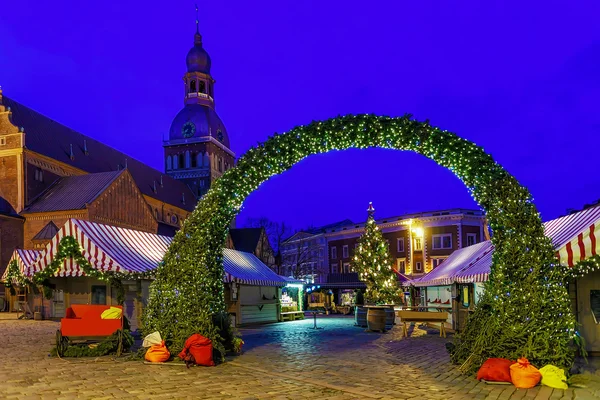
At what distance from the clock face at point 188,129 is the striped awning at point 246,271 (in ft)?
187

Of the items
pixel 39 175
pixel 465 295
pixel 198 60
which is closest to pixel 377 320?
pixel 465 295

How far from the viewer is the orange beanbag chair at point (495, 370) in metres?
8.90

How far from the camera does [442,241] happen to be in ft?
174

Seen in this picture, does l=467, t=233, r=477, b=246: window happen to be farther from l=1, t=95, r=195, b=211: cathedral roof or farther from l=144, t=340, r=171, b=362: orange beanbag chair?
l=144, t=340, r=171, b=362: orange beanbag chair

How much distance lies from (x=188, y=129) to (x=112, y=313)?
73.0m

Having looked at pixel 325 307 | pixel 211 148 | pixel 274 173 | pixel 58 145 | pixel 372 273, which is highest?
pixel 211 148

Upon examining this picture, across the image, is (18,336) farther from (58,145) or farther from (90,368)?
(58,145)

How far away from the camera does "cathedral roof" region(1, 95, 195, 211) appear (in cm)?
4759

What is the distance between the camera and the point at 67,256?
17.7 m

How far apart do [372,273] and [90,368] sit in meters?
24.2

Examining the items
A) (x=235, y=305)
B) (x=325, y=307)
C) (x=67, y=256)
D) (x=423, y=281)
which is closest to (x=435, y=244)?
(x=325, y=307)

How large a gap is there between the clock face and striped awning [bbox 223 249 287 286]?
57014 millimetres

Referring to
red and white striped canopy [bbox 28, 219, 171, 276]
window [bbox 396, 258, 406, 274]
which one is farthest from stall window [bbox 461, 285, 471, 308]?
window [bbox 396, 258, 406, 274]

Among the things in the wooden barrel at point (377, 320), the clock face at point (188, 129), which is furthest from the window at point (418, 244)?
the clock face at point (188, 129)
